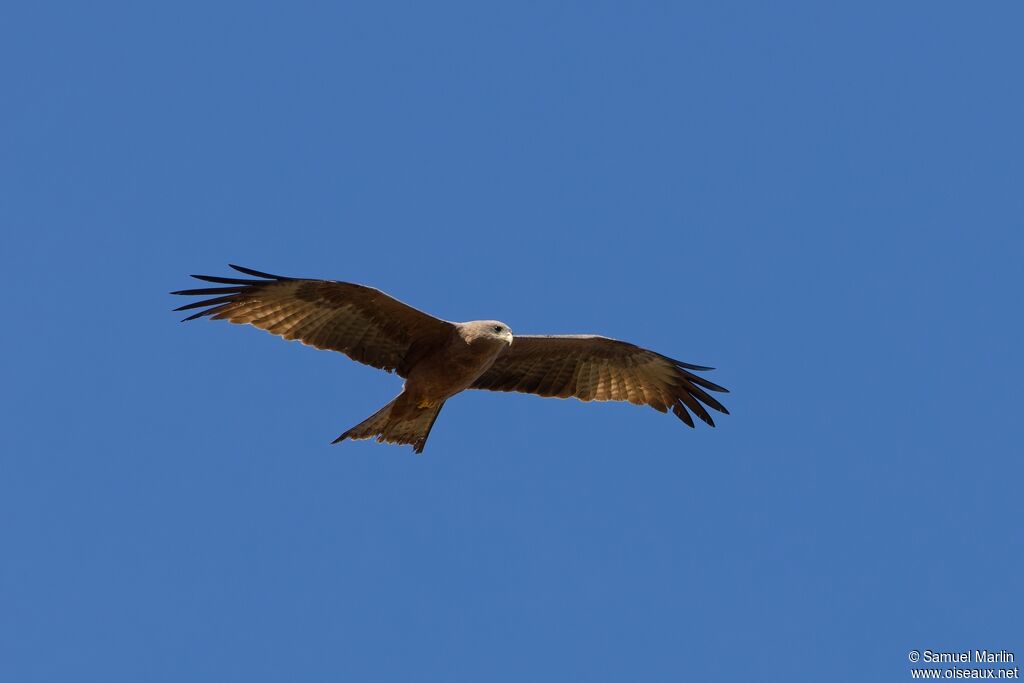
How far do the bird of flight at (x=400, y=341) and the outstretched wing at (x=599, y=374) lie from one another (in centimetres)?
1

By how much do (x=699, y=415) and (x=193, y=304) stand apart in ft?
17.8

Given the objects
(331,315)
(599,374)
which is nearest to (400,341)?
(331,315)

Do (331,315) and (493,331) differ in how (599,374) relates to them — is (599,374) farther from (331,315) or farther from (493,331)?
(331,315)

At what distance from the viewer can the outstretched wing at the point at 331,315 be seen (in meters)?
11.3

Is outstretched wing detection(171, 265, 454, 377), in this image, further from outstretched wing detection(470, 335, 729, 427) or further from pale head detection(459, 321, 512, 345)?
outstretched wing detection(470, 335, 729, 427)

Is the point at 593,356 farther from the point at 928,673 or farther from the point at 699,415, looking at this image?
the point at 928,673

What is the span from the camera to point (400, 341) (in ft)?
38.6

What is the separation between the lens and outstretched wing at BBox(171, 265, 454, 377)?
11273 millimetres

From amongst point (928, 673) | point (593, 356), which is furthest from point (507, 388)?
point (928, 673)

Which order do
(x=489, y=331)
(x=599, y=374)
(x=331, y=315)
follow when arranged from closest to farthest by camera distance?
1. (x=489, y=331)
2. (x=331, y=315)
3. (x=599, y=374)

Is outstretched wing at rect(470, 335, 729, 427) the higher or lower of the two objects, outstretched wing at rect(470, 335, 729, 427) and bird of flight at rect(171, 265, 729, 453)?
the higher

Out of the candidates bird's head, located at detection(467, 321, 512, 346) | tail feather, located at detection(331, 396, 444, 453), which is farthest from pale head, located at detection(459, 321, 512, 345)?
tail feather, located at detection(331, 396, 444, 453)

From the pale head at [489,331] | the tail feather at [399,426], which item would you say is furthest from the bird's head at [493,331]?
the tail feather at [399,426]

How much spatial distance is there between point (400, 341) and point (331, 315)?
697mm
